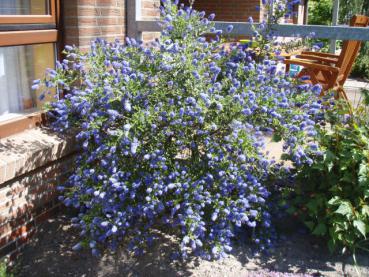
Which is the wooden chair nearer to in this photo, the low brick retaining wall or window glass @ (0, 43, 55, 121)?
window glass @ (0, 43, 55, 121)

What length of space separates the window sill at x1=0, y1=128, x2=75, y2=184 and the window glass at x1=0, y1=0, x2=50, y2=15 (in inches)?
33.2

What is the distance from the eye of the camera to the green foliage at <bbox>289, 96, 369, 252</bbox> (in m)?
2.87

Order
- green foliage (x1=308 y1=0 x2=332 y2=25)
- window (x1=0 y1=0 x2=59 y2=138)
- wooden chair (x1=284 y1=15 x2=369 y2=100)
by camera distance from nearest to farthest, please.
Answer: window (x1=0 y1=0 x2=59 y2=138)
wooden chair (x1=284 y1=15 x2=369 y2=100)
green foliage (x1=308 y1=0 x2=332 y2=25)

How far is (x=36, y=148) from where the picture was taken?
9.70ft

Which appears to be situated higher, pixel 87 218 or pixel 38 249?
pixel 87 218

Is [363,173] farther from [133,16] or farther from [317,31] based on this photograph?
[133,16]

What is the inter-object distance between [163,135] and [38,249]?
1268 millimetres

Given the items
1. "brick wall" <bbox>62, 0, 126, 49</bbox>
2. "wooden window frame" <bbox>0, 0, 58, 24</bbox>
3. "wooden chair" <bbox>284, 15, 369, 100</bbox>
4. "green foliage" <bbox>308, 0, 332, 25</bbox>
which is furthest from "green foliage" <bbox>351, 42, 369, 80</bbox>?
"wooden window frame" <bbox>0, 0, 58, 24</bbox>

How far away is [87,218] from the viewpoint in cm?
267

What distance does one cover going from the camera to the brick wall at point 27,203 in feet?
9.26

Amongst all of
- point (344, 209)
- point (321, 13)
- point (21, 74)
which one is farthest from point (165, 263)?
point (321, 13)

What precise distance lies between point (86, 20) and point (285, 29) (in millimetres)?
1608

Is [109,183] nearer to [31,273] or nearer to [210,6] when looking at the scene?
[31,273]

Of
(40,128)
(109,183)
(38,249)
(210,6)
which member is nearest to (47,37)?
(40,128)
